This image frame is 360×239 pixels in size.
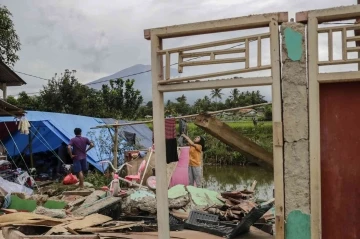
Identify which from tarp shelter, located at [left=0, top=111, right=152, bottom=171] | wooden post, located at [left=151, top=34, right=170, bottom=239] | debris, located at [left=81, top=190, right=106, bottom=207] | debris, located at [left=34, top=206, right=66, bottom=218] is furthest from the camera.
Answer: tarp shelter, located at [left=0, top=111, right=152, bottom=171]

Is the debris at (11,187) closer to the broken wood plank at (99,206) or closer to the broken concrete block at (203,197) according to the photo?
the broken wood plank at (99,206)

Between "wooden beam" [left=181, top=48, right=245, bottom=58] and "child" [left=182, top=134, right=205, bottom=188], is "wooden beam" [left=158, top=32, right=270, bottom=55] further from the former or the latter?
"child" [left=182, top=134, right=205, bottom=188]

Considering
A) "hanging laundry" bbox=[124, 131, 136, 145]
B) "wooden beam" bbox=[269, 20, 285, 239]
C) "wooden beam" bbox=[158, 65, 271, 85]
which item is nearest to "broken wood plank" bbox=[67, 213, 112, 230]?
"wooden beam" bbox=[158, 65, 271, 85]

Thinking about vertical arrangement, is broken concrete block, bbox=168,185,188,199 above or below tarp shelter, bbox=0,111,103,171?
below

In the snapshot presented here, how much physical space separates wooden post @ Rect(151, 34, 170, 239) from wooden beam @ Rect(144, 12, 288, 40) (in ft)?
0.37

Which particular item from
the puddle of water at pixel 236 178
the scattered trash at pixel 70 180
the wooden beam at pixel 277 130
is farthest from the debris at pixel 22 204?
the puddle of water at pixel 236 178

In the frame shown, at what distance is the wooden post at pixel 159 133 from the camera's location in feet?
13.6

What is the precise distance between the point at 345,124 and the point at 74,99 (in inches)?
840

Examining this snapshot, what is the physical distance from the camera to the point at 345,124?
3709 millimetres

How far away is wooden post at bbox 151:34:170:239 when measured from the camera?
414 centimetres

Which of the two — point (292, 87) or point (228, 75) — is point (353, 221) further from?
point (228, 75)

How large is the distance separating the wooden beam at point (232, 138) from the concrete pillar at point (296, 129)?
0.51 metres

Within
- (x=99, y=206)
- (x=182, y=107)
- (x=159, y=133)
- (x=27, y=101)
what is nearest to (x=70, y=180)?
(x=99, y=206)

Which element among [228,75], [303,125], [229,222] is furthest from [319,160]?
[229,222]
